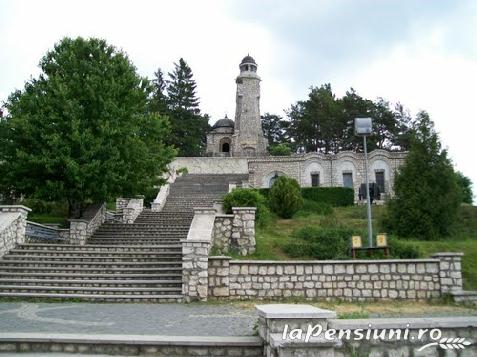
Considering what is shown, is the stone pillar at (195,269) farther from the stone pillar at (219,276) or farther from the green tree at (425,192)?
the green tree at (425,192)

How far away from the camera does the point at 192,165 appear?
39500 millimetres

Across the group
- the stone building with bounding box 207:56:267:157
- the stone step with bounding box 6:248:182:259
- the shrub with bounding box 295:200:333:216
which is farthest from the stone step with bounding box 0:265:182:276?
the stone building with bounding box 207:56:267:157

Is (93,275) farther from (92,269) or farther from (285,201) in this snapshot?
(285,201)

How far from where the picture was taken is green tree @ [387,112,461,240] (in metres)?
16.4

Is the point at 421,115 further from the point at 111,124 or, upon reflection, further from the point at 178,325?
the point at 178,325

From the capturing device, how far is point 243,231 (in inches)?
522

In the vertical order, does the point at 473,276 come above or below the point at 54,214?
below

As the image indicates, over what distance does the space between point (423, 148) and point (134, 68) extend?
12.4 m

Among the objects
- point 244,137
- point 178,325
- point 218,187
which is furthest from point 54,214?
point 244,137

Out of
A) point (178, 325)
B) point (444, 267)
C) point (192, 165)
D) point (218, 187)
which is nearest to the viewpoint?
point (178, 325)

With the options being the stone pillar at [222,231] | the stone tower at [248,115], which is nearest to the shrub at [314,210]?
the stone pillar at [222,231]

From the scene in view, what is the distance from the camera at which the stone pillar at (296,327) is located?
4.41 metres

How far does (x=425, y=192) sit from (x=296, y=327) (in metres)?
13.8

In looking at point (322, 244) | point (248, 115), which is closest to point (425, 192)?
point (322, 244)
